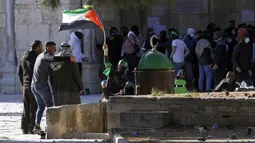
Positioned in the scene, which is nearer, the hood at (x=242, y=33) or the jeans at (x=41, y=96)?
the jeans at (x=41, y=96)

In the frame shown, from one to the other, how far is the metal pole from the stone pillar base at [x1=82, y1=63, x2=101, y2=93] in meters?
1.93

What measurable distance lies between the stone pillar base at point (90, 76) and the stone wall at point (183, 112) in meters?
10.3

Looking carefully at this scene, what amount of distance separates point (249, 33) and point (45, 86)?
756 cm

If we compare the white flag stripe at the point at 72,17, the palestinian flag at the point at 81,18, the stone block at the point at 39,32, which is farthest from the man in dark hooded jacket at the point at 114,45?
the white flag stripe at the point at 72,17

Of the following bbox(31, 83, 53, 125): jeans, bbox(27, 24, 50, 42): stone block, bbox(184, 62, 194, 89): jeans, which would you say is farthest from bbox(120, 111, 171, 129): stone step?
bbox(27, 24, 50, 42): stone block

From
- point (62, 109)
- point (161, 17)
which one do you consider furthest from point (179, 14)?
point (62, 109)

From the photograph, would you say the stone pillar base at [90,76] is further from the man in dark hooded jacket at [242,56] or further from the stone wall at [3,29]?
the man in dark hooded jacket at [242,56]

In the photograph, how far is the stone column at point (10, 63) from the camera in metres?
24.2

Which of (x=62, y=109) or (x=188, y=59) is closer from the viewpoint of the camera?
(x=62, y=109)

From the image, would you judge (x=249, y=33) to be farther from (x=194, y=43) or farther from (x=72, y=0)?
(x=72, y=0)

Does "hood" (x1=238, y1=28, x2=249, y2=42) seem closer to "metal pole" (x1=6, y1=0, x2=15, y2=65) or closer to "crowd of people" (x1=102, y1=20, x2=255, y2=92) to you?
"crowd of people" (x1=102, y1=20, x2=255, y2=92)

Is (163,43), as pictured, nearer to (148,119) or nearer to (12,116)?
(12,116)

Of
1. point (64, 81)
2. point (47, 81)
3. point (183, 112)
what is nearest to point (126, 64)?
point (47, 81)

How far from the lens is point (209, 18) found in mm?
26297
